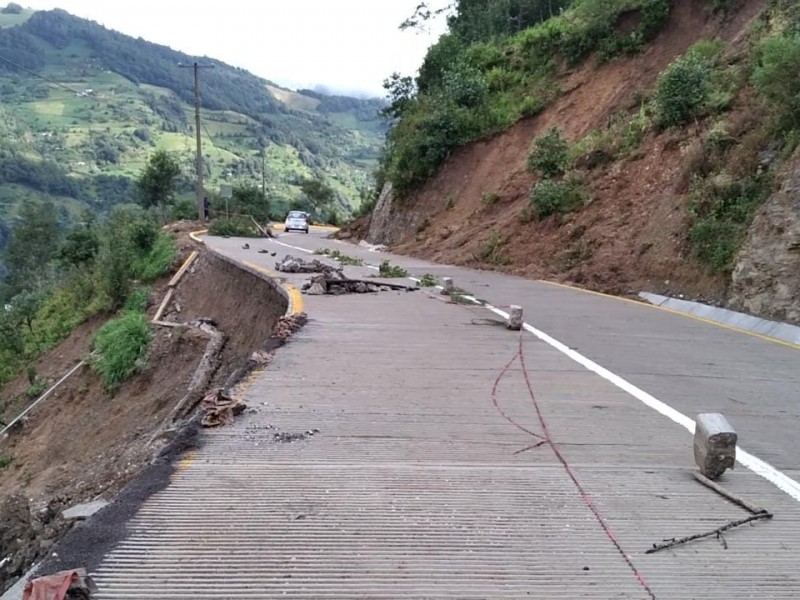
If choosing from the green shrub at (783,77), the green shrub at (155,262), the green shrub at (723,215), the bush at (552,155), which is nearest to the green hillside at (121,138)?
the green shrub at (155,262)

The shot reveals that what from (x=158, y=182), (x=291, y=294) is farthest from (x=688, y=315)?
(x=158, y=182)

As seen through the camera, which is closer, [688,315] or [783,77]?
[688,315]

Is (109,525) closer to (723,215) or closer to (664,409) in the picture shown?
(664,409)

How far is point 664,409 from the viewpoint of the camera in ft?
18.5

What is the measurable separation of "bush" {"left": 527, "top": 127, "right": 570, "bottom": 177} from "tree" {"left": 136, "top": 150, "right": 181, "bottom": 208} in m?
34.3

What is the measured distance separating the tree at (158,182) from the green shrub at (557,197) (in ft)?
117

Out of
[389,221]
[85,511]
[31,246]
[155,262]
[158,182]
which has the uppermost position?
[85,511]

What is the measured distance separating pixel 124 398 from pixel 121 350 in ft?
6.04

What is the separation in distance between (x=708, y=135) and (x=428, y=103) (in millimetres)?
18043

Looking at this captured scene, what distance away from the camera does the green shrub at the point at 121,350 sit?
1544 centimetres

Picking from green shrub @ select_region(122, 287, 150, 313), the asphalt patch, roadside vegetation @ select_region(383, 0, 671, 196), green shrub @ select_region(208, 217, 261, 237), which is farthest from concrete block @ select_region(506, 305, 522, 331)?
green shrub @ select_region(208, 217, 261, 237)

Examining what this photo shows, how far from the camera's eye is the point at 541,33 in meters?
28.8

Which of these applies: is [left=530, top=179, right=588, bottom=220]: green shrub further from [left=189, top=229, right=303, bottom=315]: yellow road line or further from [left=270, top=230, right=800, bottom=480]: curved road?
[left=189, top=229, right=303, bottom=315]: yellow road line

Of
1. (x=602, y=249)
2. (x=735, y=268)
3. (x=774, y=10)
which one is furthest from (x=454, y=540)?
(x=774, y=10)
